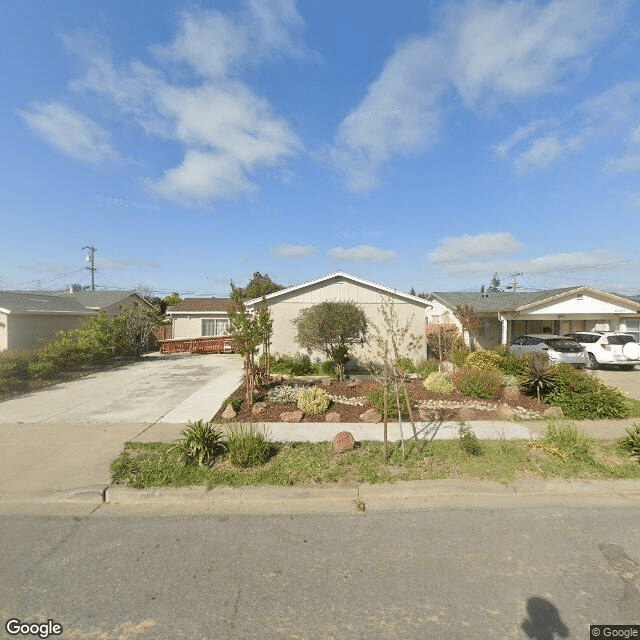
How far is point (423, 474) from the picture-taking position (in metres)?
4.69

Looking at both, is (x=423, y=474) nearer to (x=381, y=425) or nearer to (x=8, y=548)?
(x=381, y=425)

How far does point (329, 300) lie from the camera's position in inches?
597

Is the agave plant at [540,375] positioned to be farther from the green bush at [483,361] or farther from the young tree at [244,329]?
the young tree at [244,329]

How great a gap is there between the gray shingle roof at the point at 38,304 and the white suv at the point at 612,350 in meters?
26.4

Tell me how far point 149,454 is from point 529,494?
5498 mm

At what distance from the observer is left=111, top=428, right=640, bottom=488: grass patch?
14.9 feet

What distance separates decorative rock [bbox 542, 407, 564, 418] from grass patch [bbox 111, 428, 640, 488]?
1.96m

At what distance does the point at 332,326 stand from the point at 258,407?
4.33m

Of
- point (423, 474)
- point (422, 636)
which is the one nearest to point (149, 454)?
point (423, 474)

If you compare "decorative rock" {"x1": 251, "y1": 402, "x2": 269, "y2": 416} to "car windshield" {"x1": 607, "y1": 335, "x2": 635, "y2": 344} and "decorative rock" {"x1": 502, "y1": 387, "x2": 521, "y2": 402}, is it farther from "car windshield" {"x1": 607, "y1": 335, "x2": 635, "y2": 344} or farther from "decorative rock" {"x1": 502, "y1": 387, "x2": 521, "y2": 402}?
"car windshield" {"x1": 607, "y1": 335, "x2": 635, "y2": 344}

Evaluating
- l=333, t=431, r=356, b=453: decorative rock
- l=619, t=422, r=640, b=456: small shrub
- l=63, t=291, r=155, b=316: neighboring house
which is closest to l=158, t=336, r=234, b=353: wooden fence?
l=63, t=291, r=155, b=316: neighboring house

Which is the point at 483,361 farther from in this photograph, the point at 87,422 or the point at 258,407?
the point at 87,422

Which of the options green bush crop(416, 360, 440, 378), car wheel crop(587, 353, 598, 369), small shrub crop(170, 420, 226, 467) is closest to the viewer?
small shrub crop(170, 420, 226, 467)

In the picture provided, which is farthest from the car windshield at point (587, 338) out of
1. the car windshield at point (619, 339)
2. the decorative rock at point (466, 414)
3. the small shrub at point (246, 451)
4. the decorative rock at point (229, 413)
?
the small shrub at point (246, 451)
